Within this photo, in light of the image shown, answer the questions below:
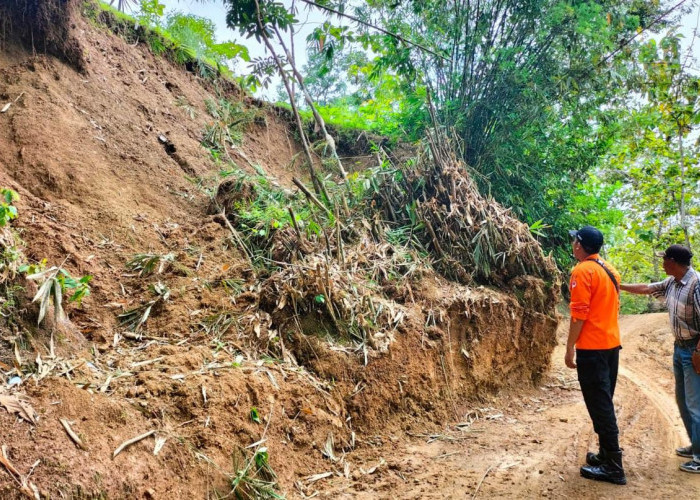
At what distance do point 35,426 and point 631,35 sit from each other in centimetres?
907

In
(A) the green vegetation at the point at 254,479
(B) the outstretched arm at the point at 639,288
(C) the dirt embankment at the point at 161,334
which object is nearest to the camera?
(C) the dirt embankment at the point at 161,334

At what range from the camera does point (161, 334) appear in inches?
150

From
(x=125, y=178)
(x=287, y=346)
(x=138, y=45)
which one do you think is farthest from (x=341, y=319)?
(x=138, y=45)

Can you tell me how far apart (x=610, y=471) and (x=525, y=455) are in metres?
0.69

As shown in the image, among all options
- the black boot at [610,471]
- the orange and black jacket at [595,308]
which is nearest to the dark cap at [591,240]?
the orange and black jacket at [595,308]

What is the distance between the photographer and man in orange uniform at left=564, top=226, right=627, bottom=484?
338 centimetres

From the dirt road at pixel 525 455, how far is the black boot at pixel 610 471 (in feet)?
0.17

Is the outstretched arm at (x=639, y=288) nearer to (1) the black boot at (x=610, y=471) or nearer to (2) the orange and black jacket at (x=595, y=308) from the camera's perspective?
(2) the orange and black jacket at (x=595, y=308)

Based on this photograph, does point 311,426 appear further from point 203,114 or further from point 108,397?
point 203,114

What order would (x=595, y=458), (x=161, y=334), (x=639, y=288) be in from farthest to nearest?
(x=639, y=288)
(x=161, y=334)
(x=595, y=458)

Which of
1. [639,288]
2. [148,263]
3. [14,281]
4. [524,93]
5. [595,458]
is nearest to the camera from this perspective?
[14,281]

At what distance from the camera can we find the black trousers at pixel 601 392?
338 centimetres

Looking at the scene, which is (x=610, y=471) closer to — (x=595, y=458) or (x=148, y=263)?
(x=595, y=458)

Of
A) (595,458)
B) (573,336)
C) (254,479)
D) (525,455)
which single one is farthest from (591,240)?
(254,479)
